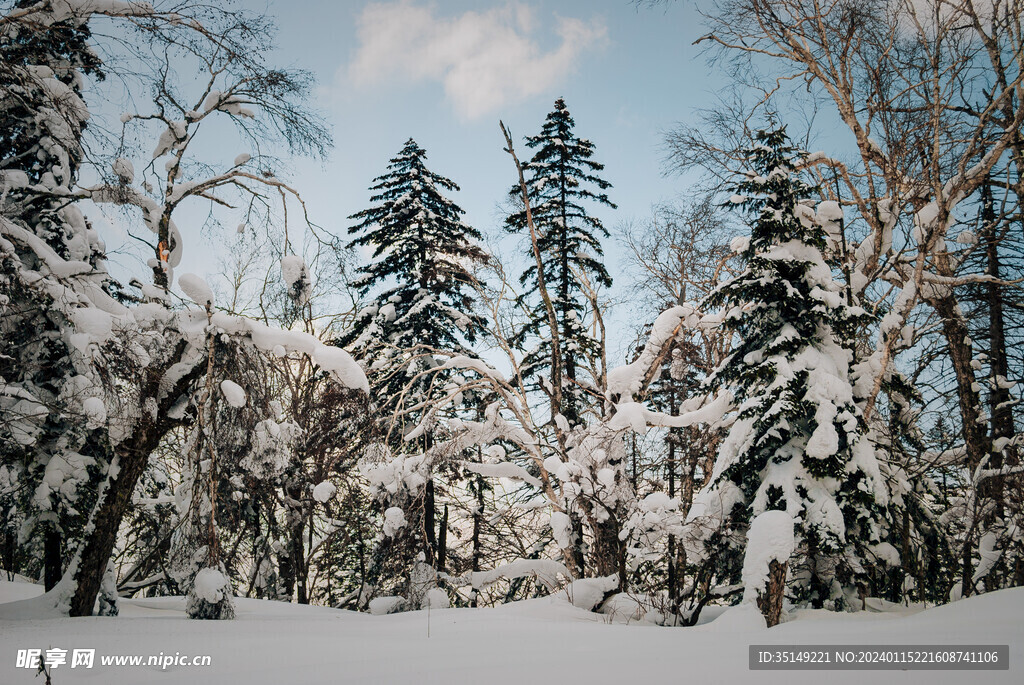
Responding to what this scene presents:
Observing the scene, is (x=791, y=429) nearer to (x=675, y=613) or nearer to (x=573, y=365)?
(x=675, y=613)

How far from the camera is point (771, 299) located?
23.6ft

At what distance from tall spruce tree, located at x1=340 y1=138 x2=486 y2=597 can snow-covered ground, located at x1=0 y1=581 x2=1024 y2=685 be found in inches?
285

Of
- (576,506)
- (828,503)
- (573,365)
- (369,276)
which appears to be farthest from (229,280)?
(828,503)

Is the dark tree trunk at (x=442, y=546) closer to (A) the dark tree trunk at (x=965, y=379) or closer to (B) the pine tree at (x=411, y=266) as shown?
(B) the pine tree at (x=411, y=266)

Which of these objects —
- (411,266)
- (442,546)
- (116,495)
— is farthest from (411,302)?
(116,495)

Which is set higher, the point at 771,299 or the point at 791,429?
the point at 771,299

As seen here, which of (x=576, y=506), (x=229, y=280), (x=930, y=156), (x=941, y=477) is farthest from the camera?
(x=229, y=280)

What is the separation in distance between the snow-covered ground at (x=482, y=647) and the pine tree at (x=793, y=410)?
879mm

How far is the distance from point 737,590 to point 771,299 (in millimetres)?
3904

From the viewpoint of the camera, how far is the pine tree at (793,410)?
6320 mm

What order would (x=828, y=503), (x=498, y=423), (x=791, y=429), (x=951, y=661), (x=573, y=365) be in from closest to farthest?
1. (x=951, y=661)
2. (x=828, y=503)
3. (x=791, y=429)
4. (x=498, y=423)
5. (x=573, y=365)

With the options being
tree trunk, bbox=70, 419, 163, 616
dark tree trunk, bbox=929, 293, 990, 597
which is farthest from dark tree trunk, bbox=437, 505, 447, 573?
dark tree trunk, bbox=929, 293, 990, 597

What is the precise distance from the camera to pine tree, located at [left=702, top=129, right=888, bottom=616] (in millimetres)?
6320

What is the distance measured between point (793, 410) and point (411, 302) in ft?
36.8
